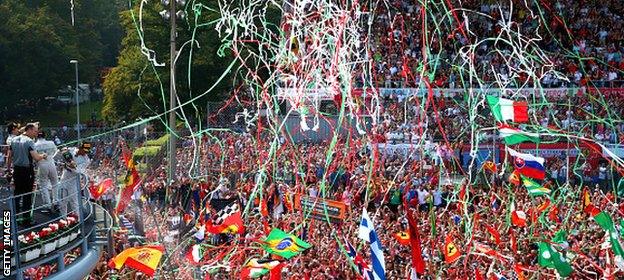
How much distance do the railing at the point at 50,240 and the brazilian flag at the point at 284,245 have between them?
2.85 metres

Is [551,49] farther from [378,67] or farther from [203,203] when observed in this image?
[203,203]

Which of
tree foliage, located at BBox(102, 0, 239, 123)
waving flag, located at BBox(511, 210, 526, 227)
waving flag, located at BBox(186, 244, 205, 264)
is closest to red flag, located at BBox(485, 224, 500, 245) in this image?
waving flag, located at BBox(511, 210, 526, 227)

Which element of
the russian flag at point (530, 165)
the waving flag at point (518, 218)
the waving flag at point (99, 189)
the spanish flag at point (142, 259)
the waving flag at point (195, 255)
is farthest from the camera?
the waving flag at point (99, 189)

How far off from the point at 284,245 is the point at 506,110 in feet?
17.0

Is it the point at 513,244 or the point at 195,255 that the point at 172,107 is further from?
the point at 513,244

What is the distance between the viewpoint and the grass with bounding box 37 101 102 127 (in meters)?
53.9

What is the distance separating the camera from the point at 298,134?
27031 millimetres

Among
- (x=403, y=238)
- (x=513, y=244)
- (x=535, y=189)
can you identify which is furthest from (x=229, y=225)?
(x=535, y=189)

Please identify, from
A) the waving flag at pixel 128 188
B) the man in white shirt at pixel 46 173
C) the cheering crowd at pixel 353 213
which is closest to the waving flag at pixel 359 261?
the cheering crowd at pixel 353 213

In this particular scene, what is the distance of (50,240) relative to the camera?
9.18 m

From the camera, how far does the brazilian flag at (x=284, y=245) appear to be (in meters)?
12.9

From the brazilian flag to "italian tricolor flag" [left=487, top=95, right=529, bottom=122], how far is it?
15.3 feet

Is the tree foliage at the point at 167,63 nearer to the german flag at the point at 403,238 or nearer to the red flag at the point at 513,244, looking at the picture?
the german flag at the point at 403,238

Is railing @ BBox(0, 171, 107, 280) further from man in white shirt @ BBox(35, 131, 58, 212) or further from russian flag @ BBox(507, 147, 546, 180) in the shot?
russian flag @ BBox(507, 147, 546, 180)
